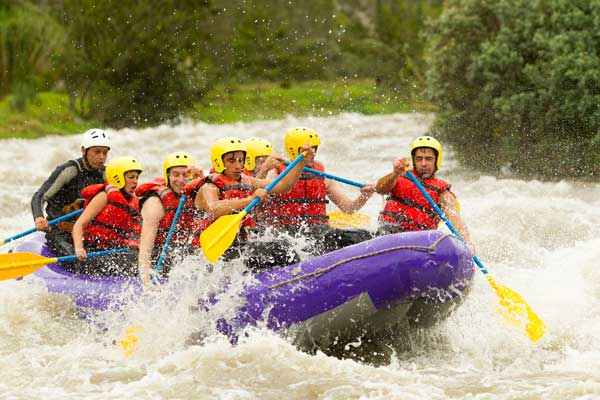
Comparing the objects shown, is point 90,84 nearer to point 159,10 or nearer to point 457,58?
point 159,10

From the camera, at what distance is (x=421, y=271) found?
5695 mm

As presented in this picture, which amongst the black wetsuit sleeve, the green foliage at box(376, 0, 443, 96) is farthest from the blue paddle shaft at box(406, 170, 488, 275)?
the green foliage at box(376, 0, 443, 96)

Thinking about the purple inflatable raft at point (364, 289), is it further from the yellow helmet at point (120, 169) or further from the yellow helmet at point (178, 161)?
the yellow helmet at point (120, 169)

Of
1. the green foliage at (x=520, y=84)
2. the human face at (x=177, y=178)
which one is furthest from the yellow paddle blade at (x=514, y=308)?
the green foliage at (x=520, y=84)

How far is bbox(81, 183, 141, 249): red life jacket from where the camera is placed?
284 inches

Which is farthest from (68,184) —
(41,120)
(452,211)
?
(41,120)

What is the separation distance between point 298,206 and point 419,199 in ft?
2.87

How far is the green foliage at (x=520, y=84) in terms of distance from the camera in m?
12.7

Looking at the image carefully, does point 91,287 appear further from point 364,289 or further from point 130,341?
point 364,289

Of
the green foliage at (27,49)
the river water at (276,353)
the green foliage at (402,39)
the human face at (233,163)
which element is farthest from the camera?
the green foliage at (402,39)

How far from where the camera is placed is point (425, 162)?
262 inches

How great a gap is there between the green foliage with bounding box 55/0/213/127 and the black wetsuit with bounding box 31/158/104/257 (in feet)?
43.2

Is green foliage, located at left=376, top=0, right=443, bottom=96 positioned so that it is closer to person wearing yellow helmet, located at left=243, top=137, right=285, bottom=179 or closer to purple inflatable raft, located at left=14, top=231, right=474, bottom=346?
person wearing yellow helmet, located at left=243, top=137, right=285, bottom=179

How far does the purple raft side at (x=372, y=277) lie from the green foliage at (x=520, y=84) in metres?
7.33
